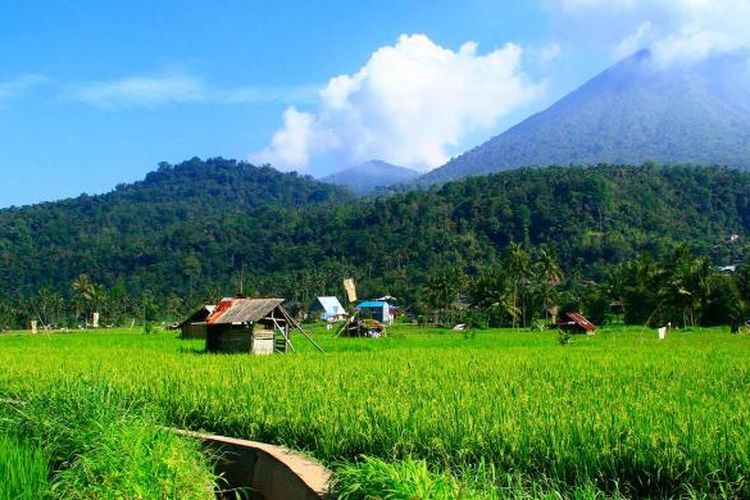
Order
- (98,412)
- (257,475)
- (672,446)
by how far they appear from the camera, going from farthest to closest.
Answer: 1. (98,412)
2. (257,475)
3. (672,446)

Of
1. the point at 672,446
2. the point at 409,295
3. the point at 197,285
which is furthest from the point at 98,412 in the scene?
the point at 197,285

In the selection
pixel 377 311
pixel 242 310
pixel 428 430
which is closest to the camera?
pixel 428 430

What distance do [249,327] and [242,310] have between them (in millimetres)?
570

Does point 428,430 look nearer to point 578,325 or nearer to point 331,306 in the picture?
point 578,325

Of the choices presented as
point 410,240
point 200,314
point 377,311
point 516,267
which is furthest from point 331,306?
point 200,314

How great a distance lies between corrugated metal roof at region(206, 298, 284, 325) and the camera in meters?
20.0

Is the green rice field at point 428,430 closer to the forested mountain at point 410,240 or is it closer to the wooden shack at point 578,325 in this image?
the wooden shack at point 578,325

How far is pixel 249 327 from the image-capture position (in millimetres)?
20359

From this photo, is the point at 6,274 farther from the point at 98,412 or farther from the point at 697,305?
the point at 98,412

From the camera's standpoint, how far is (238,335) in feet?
67.6

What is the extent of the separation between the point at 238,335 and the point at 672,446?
16949mm

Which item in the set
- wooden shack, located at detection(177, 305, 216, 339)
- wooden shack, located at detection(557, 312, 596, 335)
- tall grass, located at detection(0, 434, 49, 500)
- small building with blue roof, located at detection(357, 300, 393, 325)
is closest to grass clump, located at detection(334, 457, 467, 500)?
tall grass, located at detection(0, 434, 49, 500)

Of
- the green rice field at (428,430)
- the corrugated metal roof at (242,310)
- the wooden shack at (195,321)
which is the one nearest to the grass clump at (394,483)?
the green rice field at (428,430)

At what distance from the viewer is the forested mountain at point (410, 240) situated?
9362 centimetres
